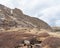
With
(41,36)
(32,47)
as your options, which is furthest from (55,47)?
(41,36)

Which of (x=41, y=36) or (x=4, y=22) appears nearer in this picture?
(x=41, y=36)

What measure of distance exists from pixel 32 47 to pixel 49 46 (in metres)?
3.24

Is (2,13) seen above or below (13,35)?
above

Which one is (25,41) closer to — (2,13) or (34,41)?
(34,41)

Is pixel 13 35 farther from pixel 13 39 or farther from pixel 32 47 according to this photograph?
pixel 32 47

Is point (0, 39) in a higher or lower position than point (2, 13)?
lower

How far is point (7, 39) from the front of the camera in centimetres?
4378

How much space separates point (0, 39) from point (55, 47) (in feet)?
34.9

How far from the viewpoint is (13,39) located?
1711 inches

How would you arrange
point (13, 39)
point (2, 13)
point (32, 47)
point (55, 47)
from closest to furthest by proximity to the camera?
point (55, 47), point (32, 47), point (13, 39), point (2, 13)

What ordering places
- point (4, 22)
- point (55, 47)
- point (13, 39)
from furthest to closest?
point (4, 22) < point (13, 39) < point (55, 47)

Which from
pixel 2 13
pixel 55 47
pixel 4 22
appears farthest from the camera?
pixel 2 13

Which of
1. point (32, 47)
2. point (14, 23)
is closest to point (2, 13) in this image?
point (14, 23)

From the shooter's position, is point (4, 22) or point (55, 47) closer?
point (55, 47)
